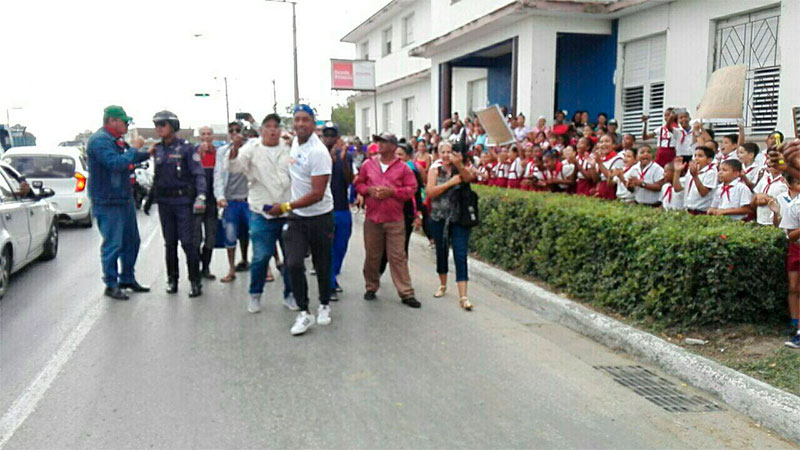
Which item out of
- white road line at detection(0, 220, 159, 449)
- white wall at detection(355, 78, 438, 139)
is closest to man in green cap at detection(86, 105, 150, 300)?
white road line at detection(0, 220, 159, 449)

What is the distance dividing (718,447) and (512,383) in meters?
1.44

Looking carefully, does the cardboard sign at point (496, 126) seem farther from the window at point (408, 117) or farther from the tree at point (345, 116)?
the tree at point (345, 116)

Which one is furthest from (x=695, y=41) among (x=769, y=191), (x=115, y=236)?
(x=115, y=236)

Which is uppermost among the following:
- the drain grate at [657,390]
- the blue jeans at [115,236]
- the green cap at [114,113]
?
the green cap at [114,113]

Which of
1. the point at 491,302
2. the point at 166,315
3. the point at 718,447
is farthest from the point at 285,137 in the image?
the point at 718,447

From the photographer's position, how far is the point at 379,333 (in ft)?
19.8

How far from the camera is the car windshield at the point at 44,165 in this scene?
12961 mm

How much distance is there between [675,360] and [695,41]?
9.10 m

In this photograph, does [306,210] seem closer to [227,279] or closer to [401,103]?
[227,279]

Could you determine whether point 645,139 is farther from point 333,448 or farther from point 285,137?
point 333,448

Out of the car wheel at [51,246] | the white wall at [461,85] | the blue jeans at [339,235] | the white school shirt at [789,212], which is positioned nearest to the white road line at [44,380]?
the blue jeans at [339,235]

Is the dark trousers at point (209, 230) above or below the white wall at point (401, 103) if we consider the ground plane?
below

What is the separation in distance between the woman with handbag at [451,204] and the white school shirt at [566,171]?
3720mm

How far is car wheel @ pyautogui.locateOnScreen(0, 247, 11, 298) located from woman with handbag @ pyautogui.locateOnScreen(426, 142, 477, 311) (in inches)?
193
